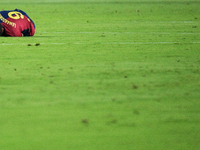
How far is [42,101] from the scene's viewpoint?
15.1 feet

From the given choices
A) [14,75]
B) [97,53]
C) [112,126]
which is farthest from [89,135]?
[97,53]

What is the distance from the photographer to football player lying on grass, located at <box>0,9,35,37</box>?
10.9 meters

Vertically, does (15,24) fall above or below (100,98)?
below

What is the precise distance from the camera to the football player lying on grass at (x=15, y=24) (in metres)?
10.9

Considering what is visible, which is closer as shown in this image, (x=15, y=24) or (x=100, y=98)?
(x=100, y=98)

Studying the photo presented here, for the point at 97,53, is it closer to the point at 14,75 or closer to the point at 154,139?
the point at 14,75

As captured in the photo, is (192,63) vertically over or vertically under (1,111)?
under

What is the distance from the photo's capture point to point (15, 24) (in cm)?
1098

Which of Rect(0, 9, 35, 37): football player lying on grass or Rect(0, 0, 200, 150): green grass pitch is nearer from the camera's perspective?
Rect(0, 0, 200, 150): green grass pitch

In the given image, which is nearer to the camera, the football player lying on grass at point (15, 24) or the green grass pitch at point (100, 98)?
the green grass pitch at point (100, 98)

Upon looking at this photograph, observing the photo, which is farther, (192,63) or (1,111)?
(192,63)

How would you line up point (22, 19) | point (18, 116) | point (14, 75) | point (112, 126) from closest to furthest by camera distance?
point (112, 126) < point (18, 116) < point (14, 75) < point (22, 19)

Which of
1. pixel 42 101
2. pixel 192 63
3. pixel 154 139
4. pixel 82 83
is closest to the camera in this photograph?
pixel 154 139

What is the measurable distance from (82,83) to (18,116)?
1582mm
